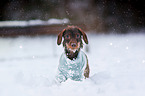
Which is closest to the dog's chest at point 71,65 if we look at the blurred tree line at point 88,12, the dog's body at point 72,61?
the dog's body at point 72,61

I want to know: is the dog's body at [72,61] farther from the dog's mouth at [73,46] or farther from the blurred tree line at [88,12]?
the blurred tree line at [88,12]

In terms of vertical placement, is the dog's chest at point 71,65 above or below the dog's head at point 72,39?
below

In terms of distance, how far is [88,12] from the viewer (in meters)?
4.66

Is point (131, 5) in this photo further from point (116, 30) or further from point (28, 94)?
point (28, 94)

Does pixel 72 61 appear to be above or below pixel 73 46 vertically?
below

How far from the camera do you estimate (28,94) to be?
123cm

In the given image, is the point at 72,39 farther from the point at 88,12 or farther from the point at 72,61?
the point at 88,12

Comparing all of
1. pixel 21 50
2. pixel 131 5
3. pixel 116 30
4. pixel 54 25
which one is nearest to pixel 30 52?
pixel 21 50

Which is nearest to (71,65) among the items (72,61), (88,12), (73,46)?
(72,61)

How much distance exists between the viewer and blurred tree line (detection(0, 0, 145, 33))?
4074mm

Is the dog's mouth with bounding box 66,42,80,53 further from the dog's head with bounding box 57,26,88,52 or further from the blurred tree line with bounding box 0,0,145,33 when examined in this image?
the blurred tree line with bounding box 0,0,145,33

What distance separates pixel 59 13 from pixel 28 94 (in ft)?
10.2

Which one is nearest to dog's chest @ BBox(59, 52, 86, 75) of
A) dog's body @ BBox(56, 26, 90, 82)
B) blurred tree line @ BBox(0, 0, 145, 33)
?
dog's body @ BBox(56, 26, 90, 82)

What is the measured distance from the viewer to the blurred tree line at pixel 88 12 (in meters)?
4.07
